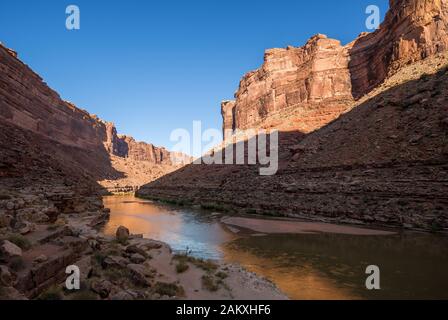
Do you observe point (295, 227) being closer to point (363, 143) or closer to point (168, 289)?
point (363, 143)

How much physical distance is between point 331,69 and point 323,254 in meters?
55.4

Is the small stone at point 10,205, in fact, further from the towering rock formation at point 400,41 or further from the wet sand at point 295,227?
the towering rock formation at point 400,41

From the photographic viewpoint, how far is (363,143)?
2784 centimetres

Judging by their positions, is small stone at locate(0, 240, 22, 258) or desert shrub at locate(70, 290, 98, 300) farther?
small stone at locate(0, 240, 22, 258)

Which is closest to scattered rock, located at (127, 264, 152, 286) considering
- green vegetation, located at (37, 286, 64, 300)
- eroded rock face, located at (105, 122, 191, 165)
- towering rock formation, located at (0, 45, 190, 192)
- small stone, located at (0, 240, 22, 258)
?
green vegetation, located at (37, 286, 64, 300)

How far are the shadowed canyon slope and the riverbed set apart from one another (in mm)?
3015

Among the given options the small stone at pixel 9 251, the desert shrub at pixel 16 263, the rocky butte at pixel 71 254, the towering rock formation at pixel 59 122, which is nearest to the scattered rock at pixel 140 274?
the rocky butte at pixel 71 254

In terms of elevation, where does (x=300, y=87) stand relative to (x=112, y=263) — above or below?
above

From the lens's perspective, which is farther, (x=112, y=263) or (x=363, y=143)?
(x=363, y=143)

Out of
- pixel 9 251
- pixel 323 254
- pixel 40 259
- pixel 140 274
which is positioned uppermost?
pixel 9 251

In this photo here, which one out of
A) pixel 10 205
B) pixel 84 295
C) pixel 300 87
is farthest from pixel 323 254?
pixel 300 87

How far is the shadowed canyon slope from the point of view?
67.2ft

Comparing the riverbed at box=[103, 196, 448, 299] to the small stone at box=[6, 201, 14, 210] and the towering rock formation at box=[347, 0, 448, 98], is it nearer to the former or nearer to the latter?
the small stone at box=[6, 201, 14, 210]

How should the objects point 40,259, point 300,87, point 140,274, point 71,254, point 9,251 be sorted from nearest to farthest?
point 9,251, point 40,259, point 140,274, point 71,254, point 300,87
